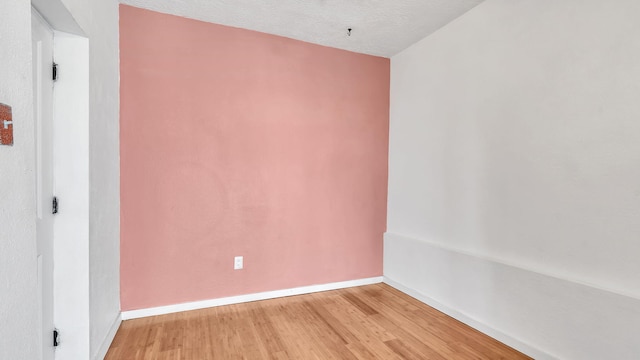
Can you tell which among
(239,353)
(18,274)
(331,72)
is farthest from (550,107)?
(18,274)

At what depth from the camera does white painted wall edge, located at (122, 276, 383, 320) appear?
A: 2.57 meters

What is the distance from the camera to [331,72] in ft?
10.7

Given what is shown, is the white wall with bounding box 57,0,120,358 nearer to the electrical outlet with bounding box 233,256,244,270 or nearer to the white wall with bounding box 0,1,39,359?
the white wall with bounding box 0,1,39,359

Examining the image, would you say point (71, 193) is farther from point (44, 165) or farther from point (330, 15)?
point (330, 15)

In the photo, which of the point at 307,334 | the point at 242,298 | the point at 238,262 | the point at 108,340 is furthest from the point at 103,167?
the point at 307,334

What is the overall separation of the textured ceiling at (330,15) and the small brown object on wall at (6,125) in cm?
195

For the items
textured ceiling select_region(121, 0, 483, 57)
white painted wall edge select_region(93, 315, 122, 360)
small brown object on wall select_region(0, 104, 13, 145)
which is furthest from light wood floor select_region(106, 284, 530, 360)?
textured ceiling select_region(121, 0, 483, 57)

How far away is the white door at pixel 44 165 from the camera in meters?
1.52

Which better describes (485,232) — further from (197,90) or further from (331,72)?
(197,90)

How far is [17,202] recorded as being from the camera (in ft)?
3.17

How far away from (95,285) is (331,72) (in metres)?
2.77

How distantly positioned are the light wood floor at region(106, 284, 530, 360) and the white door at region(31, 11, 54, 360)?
633 mm

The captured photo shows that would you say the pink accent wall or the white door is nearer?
the white door

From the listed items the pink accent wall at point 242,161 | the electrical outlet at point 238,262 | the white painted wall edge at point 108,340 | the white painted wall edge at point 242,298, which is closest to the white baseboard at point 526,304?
the white painted wall edge at point 242,298
